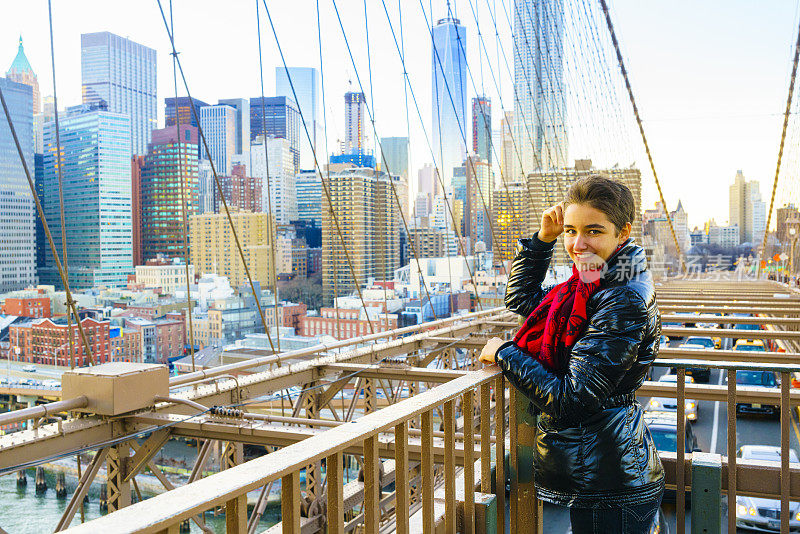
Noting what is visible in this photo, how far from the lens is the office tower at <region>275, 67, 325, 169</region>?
9.29 m

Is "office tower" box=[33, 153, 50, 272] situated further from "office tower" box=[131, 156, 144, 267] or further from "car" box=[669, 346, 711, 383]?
"car" box=[669, 346, 711, 383]

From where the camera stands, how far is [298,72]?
11344 millimetres

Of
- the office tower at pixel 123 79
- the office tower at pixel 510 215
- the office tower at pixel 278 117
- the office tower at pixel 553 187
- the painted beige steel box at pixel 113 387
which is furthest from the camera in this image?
the office tower at pixel 553 187

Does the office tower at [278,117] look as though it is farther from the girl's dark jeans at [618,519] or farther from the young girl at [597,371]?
the girl's dark jeans at [618,519]

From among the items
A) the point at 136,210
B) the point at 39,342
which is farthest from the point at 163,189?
the point at 39,342

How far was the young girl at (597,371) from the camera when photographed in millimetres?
1644

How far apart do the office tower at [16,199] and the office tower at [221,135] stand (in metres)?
2.82

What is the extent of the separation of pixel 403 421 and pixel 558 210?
0.89 m

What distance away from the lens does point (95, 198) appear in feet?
22.2

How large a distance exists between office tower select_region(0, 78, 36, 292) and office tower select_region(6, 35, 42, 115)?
5cm

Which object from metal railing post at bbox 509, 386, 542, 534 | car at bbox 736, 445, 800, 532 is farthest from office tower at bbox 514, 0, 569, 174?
metal railing post at bbox 509, 386, 542, 534

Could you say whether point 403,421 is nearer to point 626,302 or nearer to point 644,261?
point 626,302

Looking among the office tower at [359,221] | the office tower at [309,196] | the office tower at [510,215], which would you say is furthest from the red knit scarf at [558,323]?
the office tower at [510,215]

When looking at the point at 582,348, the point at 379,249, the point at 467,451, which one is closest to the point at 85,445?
the point at 467,451
